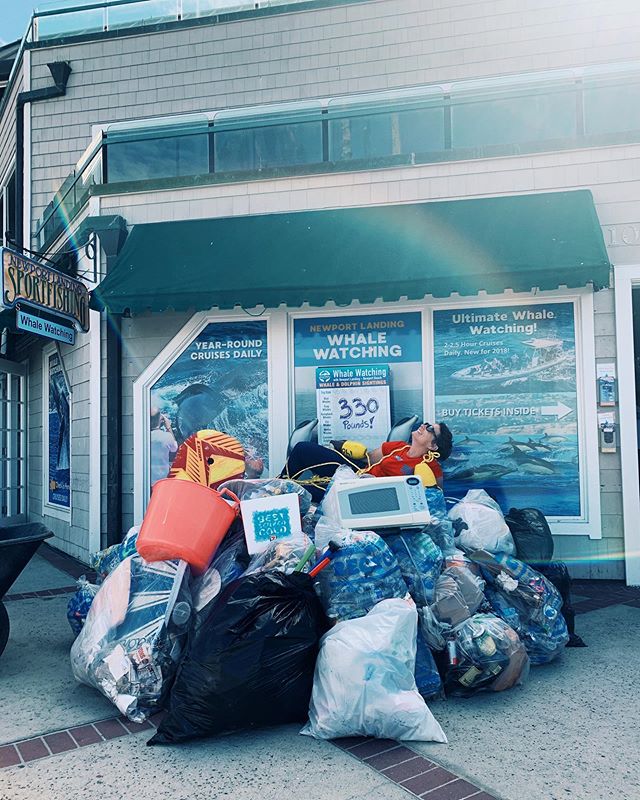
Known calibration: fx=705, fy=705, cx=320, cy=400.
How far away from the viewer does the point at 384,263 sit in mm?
5949

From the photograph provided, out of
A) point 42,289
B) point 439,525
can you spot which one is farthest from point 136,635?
point 42,289

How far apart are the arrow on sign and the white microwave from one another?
239cm

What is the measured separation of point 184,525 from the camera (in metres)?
3.90

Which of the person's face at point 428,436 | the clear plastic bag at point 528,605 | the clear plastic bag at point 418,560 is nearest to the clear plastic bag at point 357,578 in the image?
the clear plastic bag at point 418,560

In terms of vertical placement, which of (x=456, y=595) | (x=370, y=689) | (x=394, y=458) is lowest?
(x=370, y=689)

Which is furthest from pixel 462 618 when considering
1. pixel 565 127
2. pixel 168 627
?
pixel 565 127

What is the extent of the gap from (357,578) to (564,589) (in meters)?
1.79

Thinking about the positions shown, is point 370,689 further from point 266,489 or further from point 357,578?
point 266,489

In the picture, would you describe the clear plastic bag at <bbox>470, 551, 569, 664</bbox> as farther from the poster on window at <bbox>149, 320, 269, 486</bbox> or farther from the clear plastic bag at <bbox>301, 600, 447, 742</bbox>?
the poster on window at <bbox>149, 320, 269, 486</bbox>

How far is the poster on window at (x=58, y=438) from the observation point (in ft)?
27.6

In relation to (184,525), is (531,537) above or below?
below

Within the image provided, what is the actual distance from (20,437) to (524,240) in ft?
27.4

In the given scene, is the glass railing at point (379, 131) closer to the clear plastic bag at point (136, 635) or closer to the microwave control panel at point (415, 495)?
the microwave control panel at point (415, 495)

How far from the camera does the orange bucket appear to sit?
3.85 meters
